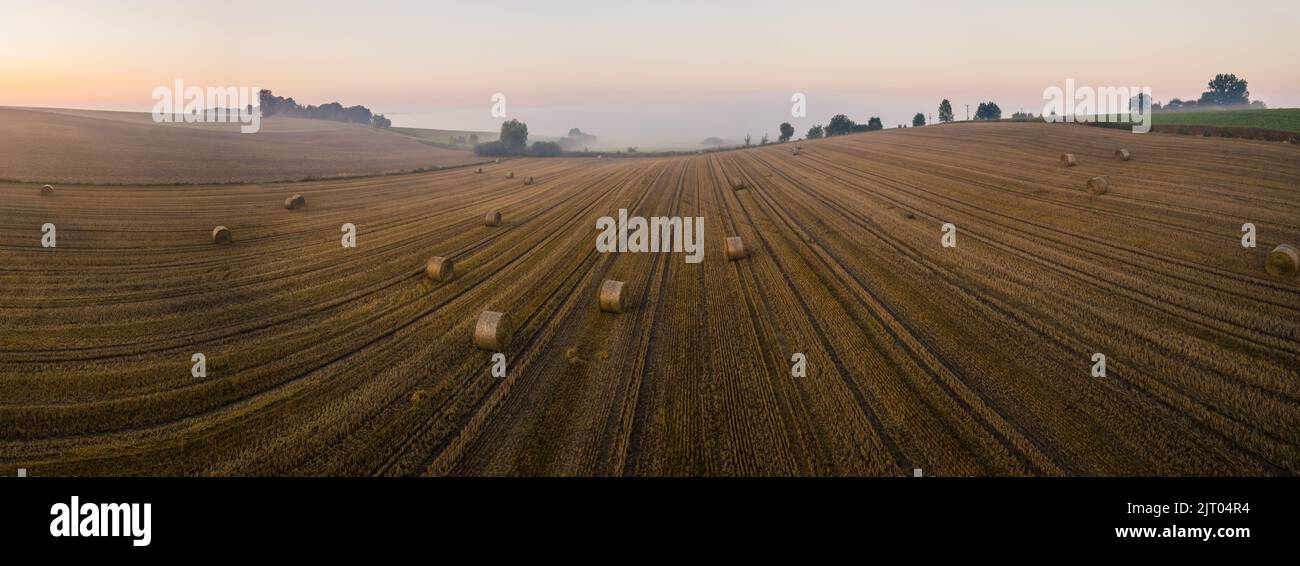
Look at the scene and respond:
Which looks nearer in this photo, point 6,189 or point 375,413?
point 375,413

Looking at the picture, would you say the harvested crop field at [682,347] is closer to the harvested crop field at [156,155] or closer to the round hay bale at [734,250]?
the round hay bale at [734,250]

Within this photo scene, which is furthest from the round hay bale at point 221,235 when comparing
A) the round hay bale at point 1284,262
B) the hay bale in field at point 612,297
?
the round hay bale at point 1284,262

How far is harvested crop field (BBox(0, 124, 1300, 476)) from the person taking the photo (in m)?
4.95

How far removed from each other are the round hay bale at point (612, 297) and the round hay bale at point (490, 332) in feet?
7.23

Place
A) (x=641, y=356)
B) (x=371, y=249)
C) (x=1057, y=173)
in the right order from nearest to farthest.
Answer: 1. (x=641, y=356)
2. (x=371, y=249)
3. (x=1057, y=173)

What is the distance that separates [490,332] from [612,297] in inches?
103

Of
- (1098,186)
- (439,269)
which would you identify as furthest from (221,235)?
(1098,186)

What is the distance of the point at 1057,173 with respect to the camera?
64.1 ft

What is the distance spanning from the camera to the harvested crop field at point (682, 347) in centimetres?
495

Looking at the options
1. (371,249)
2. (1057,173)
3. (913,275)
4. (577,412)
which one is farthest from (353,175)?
(1057,173)

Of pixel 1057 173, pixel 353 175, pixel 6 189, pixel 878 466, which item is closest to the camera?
pixel 878 466
